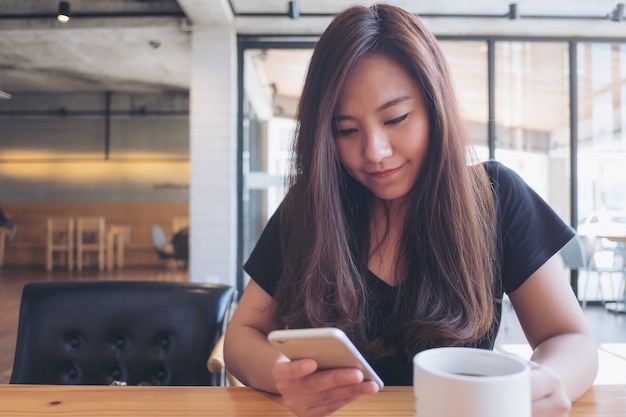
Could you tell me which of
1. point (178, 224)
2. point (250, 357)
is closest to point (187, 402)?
point (250, 357)

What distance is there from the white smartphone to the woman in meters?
0.35

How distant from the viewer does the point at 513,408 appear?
0.38 m

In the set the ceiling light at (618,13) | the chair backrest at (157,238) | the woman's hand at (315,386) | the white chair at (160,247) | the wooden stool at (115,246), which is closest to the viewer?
the woman's hand at (315,386)

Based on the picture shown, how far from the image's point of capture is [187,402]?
76 centimetres

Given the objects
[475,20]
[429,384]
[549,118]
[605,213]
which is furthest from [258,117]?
[429,384]

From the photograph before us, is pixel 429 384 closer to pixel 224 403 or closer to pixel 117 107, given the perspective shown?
pixel 224 403

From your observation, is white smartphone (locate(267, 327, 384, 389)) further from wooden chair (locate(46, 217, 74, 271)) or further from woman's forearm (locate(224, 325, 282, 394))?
wooden chair (locate(46, 217, 74, 271))

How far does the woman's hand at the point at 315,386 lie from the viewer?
524 mm

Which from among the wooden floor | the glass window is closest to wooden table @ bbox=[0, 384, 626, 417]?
the wooden floor

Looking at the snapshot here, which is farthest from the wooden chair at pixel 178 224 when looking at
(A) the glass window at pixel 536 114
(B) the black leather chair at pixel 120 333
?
(B) the black leather chair at pixel 120 333

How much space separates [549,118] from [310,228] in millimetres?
4933

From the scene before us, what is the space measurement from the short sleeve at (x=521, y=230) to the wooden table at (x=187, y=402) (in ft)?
0.84

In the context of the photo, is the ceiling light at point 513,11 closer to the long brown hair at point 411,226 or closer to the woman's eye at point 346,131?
the long brown hair at point 411,226

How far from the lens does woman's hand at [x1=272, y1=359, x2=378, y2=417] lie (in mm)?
524
